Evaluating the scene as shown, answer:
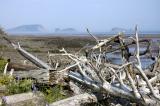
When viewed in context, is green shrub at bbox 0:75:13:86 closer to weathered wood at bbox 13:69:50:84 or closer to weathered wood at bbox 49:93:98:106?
weathered wood at bbox 13:69:50:84

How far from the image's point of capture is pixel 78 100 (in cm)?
873

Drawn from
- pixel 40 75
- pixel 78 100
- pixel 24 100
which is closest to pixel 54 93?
pixel 40 75

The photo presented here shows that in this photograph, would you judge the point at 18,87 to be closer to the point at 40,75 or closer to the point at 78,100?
the point at 40,75

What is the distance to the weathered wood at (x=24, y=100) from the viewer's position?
27.4 ft

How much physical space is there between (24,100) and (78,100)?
3.65 ft

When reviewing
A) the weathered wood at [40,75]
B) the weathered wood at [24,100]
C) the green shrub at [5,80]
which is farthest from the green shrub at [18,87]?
the weathered wood at [24,100]

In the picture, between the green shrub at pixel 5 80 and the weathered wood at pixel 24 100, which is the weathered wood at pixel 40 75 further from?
the weathered wood at pixel 24 100

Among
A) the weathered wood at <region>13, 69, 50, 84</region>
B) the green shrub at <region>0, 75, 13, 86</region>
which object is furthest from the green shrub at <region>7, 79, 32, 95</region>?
the weathered wood at <region>13, 69, 50, 84</region>

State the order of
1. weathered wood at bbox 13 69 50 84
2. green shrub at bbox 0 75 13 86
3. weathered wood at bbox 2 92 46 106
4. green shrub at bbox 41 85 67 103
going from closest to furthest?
weathered wood at bbox 2 92 46 106 < green shrub at bbox 41 85 67 103 < green shrub at bbox 0 75 13 86 < weathered wood at bbox 13 69 50 84

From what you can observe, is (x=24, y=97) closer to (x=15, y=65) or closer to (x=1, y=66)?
(x=1, y=66)

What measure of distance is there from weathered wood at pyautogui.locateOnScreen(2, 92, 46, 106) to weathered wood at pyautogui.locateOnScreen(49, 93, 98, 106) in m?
0.45

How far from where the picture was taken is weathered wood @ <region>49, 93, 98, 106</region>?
8.43m

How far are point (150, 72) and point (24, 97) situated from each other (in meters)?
2.97

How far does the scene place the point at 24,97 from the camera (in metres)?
8.66
